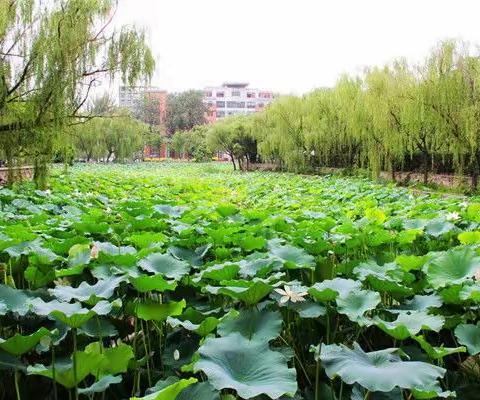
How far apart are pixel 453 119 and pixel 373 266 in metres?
11.1

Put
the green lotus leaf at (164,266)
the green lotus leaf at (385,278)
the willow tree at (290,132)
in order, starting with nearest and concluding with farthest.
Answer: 1. the green lotus leaf at (385,278)
2. the green lotus leaf at (164,266)
3. the willow tree at (290,132)

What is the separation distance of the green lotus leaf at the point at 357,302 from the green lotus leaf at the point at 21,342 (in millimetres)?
991

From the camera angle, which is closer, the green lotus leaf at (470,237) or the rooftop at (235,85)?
the green lotus leaf at (470,237)

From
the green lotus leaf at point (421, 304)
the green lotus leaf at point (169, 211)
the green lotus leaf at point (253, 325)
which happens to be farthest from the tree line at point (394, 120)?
the green lotus leaf at point (253, 325)

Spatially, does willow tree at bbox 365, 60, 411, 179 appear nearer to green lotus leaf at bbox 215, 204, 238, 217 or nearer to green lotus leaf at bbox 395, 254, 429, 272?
green lotus leaf at bbox 215, 204, 238, 217

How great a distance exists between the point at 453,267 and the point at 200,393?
1416 mm

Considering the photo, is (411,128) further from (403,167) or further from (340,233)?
(340,233)

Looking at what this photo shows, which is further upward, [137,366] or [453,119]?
[453,119]

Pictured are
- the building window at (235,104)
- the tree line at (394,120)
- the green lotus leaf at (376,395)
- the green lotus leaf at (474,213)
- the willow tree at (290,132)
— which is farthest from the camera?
the building window at (235,104)

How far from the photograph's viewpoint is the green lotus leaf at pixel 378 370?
125 centimetres

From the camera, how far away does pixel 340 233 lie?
339 cm

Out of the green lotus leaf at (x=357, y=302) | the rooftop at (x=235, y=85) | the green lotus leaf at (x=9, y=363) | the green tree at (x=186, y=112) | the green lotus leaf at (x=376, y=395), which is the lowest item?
the green lotus leaf at (x=376, y=395)

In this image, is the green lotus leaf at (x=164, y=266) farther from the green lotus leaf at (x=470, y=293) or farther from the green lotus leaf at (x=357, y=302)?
the green lotus leaf at (x=470, y=293)

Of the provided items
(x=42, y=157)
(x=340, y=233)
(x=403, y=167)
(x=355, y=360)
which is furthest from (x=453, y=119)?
(x=355, y=360)
